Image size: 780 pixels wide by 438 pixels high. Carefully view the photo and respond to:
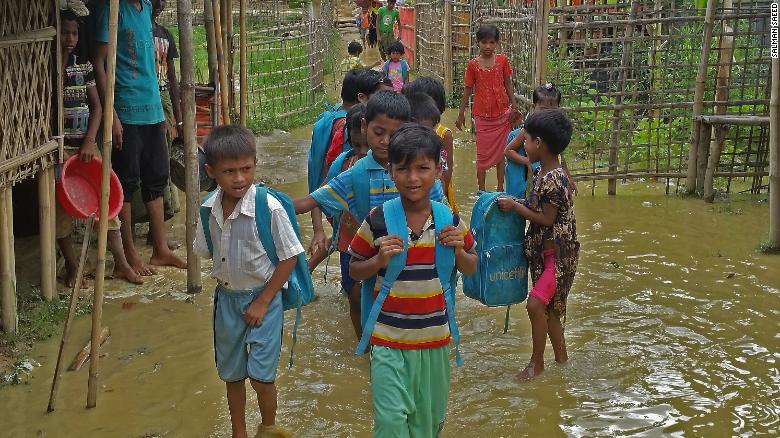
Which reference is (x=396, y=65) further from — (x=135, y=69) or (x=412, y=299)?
(x=412, y=299)

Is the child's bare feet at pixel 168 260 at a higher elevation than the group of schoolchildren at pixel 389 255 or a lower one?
lower

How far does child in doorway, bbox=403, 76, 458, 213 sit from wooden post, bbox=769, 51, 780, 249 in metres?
2.58

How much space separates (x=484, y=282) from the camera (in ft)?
15.2

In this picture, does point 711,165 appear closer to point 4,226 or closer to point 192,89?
point 192,89

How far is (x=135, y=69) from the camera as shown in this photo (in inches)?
243

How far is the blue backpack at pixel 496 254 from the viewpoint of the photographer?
4.61m

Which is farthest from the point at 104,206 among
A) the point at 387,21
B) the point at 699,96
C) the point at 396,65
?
the point at 387,21

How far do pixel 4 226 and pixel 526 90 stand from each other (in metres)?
5.75

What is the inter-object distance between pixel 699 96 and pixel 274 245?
5.64m

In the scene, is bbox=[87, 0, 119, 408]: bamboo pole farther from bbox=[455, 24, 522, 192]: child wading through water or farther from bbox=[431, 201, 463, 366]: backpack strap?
bbox=[455, 24, 522, 192]: child wading through water

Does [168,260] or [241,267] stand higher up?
[241,267]

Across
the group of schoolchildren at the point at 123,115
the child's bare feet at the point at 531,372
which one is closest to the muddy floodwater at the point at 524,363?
the child's bare feet at the point at 531,372

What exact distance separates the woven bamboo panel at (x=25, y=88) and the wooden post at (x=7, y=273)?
0.17 metres

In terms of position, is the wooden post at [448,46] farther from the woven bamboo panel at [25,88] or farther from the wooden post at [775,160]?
the woven bamboo panel at [25,88]
